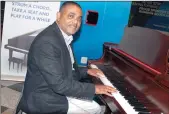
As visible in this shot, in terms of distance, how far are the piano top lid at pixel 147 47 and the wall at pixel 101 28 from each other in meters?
1.56

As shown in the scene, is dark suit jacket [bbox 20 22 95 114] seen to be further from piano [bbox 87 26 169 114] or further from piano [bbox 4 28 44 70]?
piano [bbox 4 28 44 70]

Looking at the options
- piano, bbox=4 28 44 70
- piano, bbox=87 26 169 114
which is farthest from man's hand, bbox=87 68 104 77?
piano, bbox=4 28 44 70

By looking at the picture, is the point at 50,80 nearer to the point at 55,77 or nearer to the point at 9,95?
the point at 55,77

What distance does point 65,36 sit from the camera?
229 cm

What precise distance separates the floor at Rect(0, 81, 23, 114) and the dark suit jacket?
142cm

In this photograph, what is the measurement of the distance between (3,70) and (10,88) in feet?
1.35

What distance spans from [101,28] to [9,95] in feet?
6.15

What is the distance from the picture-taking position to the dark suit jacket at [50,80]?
6.65ft

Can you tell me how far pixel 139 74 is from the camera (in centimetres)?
229

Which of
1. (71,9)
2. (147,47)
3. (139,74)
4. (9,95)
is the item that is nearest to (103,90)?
(139,74)

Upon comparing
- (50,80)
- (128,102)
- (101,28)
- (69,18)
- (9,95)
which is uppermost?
(69,18)

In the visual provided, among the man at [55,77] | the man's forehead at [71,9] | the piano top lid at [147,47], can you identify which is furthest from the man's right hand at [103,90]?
the man's forehead at [71,9]

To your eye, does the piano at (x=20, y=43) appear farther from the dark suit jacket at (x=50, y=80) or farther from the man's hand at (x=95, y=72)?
the dark suit jacket at (x=50, y=80)

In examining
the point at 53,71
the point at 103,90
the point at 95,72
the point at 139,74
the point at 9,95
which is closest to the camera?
Answer: the point at 53,71
